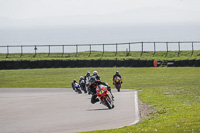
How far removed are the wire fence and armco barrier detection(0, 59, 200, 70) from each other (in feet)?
27.2

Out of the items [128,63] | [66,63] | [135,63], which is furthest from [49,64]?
[135,63]

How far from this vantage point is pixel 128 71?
51094 millimetres

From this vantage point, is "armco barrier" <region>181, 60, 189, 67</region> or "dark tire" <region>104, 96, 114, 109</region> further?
"armco barrier" <region>181, 60, 189, 67</region>

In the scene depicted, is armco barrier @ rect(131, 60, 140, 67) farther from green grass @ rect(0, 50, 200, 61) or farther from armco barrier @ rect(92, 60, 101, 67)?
green grass @ rect(0, 50, 200, 61)

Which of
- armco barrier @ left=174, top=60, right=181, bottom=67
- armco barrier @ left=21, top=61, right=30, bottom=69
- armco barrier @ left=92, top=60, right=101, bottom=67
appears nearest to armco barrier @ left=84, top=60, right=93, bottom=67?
armco barrier @ left=92, top=60, right=101, bottom=67

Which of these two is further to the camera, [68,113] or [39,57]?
[39,57]

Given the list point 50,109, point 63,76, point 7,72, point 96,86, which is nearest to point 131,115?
point 96,86

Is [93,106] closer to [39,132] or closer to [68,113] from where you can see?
[68,113]

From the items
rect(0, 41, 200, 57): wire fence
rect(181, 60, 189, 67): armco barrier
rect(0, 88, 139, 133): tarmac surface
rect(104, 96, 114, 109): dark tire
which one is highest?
rect(0, 41, 200, 57): wire fence

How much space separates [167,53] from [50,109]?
43.4 meters

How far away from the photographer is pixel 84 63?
180 ft

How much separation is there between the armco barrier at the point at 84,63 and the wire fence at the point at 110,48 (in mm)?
8294

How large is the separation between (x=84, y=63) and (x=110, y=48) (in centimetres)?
1101

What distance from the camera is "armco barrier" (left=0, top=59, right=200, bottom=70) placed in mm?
52719
